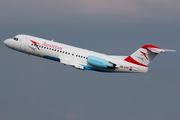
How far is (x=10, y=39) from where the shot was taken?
8256cm

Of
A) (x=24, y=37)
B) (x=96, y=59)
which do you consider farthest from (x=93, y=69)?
(x=24, y=37)

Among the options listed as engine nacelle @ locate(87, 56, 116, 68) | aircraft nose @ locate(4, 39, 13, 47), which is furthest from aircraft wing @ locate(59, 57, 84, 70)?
aircraft nose @ locate(4, 39, 13, 47)

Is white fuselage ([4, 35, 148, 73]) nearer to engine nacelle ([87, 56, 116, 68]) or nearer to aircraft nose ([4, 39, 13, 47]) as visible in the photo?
engine nacelle ([87, 56, 116, 68])

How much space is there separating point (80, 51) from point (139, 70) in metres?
10.8

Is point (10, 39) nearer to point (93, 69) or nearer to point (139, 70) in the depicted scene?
point (93, 69)

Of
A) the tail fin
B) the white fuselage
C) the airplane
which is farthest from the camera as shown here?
the white fuselage

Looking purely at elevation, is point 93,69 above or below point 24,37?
below

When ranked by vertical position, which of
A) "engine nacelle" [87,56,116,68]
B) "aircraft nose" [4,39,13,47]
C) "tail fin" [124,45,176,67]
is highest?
"aircraft nose" [4,39,13,47]

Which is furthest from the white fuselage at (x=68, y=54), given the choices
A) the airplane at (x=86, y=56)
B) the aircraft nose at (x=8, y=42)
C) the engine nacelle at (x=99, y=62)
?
the aircraft nose at (x=8, y=42)

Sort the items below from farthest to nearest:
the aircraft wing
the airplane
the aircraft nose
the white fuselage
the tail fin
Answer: the aircraft nose → the aircraft wing → the white fuselage → the airplane → the tail fin

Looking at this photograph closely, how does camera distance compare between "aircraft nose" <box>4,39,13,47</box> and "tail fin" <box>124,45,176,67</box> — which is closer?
"tail fin" <box>124,45,176,67</box>

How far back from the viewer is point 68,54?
7694cm

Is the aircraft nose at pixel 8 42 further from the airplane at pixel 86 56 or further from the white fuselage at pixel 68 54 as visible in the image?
the white fuselage at pixel 68 54

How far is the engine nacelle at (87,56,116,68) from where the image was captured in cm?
7481
